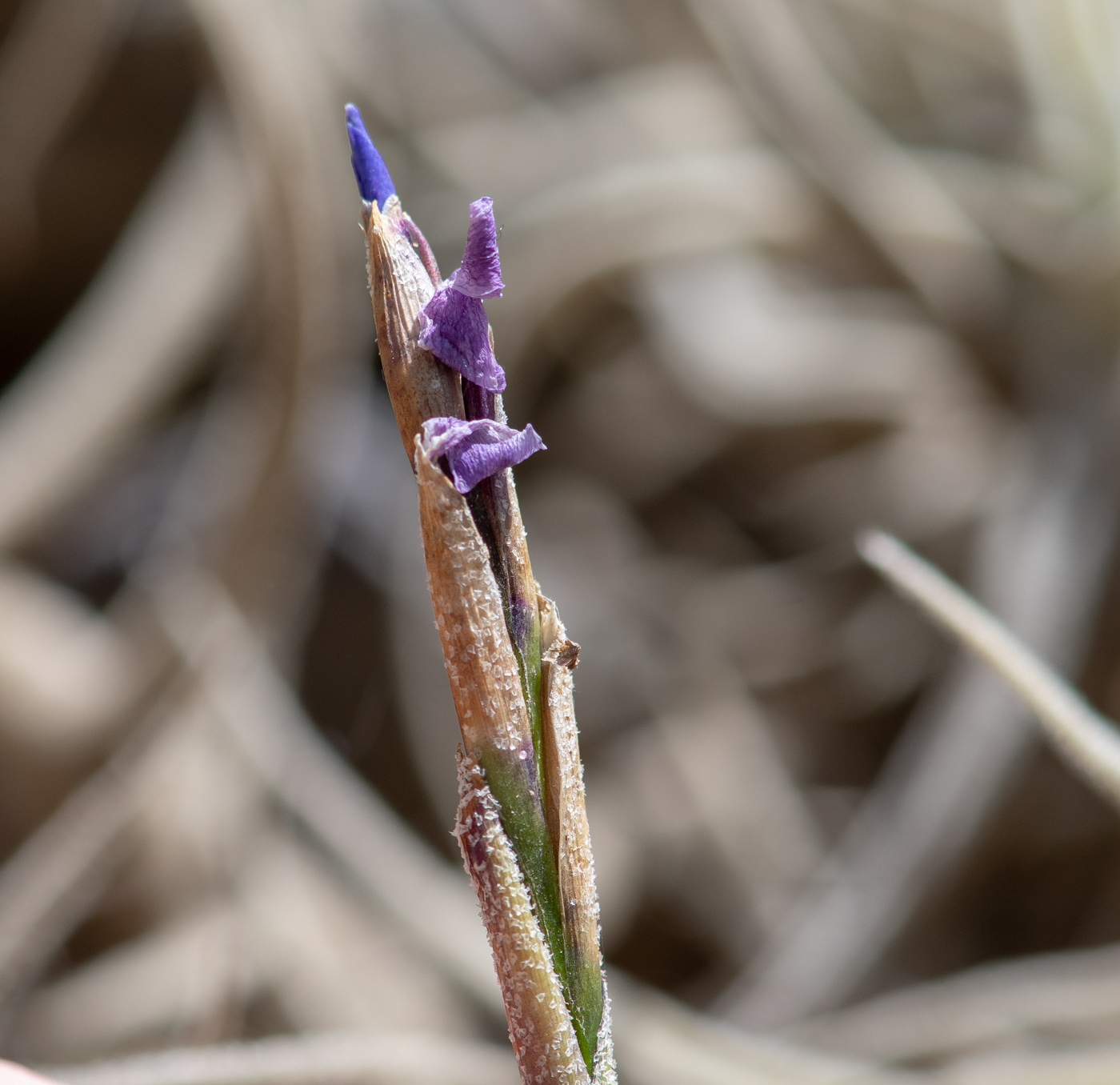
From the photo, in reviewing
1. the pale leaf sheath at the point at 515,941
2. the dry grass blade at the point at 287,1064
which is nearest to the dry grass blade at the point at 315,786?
the dry grass blade at the point at 287,1064

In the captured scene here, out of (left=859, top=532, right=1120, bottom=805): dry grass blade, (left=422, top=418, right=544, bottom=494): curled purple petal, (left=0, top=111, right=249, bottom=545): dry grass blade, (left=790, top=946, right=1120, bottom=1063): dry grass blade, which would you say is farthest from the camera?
(left=0, top=111, right=249, bottom=545): dry grass blade

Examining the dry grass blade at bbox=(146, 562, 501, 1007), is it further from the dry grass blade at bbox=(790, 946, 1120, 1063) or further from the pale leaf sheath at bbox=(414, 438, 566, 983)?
the pale leaf sheath at bbox=(414, 438, 566, 983)

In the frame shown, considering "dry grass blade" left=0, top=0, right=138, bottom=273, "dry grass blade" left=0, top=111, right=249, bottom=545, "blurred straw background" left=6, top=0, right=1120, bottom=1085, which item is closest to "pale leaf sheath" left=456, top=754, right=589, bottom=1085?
"blurred straw background" left=6, top=0, right=1120, bottom=1085

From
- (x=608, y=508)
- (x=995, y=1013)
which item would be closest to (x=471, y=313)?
(x=995, y=1013)

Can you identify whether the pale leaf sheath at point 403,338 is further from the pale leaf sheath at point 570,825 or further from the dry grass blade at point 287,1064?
the dry grass blade at point 287,1064

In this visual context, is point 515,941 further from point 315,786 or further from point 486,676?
point 315,786

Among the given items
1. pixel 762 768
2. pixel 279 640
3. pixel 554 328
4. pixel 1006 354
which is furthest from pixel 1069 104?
pixel 279 640
